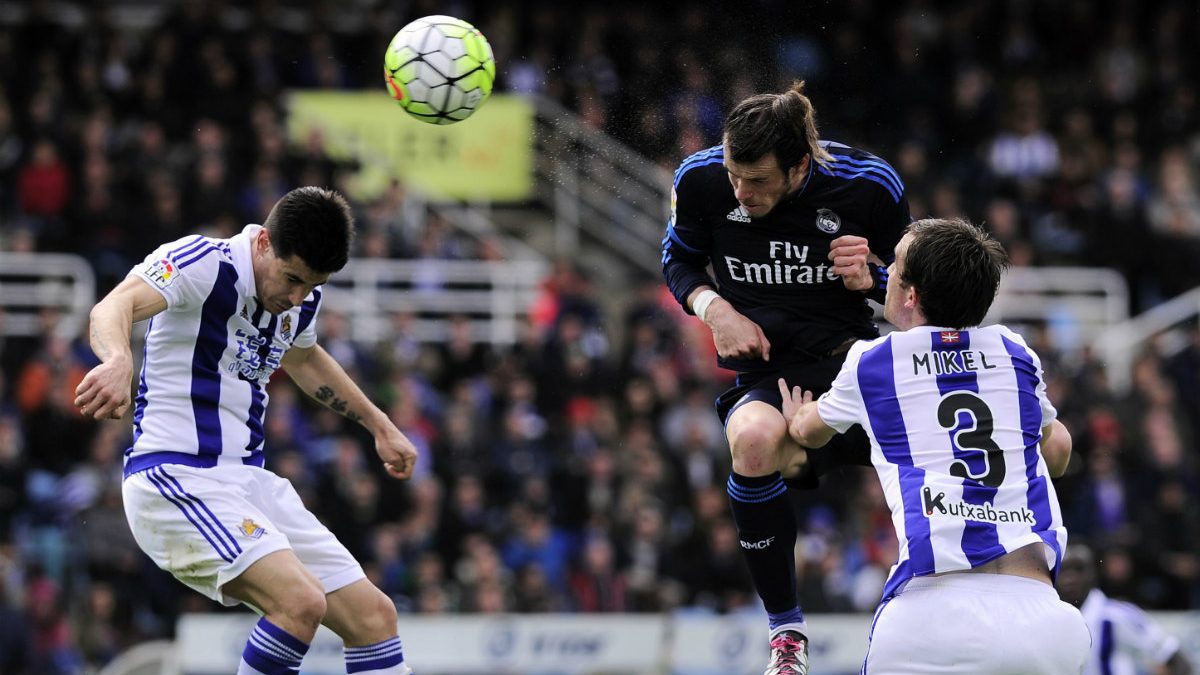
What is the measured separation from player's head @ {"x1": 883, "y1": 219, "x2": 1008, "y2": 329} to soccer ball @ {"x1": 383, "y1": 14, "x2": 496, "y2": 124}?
8.34 feet

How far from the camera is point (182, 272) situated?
22.2 ft

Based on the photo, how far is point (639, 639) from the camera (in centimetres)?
1373

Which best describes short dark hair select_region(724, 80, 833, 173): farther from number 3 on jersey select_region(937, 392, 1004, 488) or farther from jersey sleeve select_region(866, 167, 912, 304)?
number 3 on jersey select_region(937, 392, 1004, 488)

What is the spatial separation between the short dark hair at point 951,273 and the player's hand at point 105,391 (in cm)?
274

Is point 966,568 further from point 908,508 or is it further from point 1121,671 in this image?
point 1121,671

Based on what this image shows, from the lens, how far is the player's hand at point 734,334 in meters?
6.86

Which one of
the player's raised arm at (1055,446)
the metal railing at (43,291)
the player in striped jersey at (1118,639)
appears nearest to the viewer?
the player's raised arm at (1055,446)

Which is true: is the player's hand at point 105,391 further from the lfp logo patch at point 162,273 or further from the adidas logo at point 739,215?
the adidas logo at point 739,215

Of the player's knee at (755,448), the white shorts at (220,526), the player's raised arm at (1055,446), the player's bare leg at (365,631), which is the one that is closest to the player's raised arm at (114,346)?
the white shorts at (220,526)

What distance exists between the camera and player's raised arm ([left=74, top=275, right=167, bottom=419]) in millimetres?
5871

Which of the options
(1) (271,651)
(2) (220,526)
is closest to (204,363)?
(2) (220,526)

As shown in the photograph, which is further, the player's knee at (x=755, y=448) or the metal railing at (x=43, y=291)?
the metal railing at (x=43, y=291)

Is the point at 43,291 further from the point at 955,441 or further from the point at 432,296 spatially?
the point at 955,441

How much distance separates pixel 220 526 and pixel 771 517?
7.26 ft
